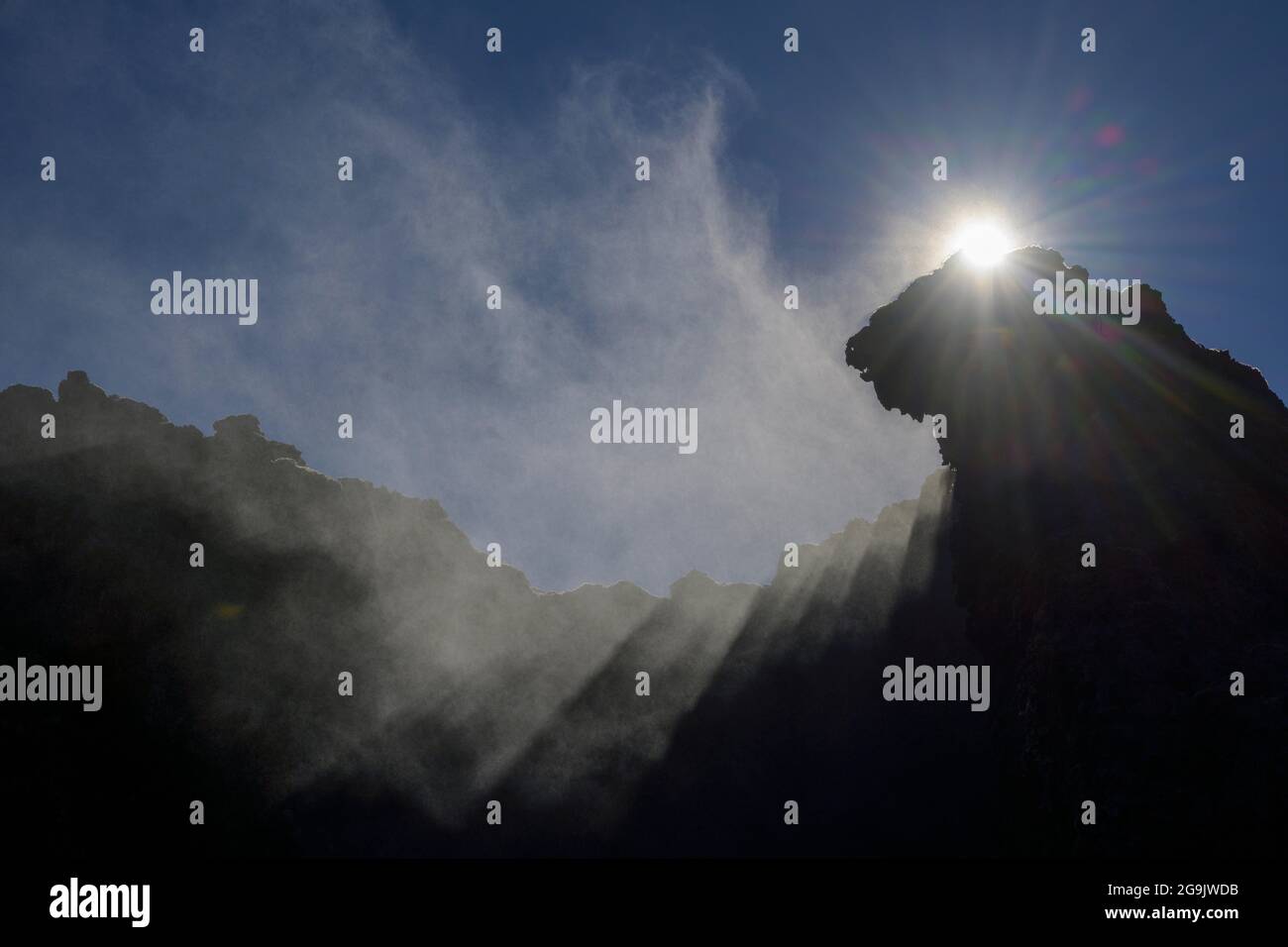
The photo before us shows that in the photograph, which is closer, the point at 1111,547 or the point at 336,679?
the point at 1111,547

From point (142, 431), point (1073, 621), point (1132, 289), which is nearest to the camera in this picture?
point (1073, 621)

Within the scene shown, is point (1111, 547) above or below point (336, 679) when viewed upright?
above

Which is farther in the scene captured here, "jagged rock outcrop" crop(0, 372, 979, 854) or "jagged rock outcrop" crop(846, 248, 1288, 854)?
"jagged rock outcrop" crop(0, 372, 979, 854)

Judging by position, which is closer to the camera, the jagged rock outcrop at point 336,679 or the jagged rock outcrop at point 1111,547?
the jagged rock outcrop at point 1111,547

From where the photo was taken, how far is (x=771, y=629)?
187ft

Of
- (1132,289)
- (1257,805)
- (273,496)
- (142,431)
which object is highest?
(1132,289)
